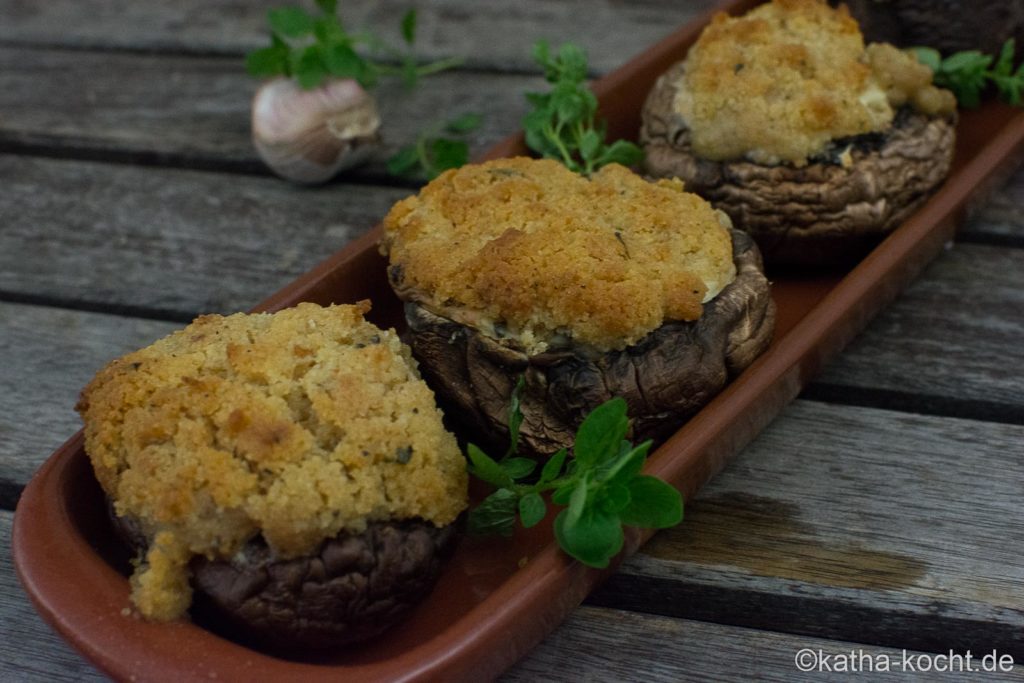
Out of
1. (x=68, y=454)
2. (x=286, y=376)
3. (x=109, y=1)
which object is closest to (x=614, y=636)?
(x=286, y=376)

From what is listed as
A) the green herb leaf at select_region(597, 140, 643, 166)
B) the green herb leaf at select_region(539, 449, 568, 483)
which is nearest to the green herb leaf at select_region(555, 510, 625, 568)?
the green herb leaf at select_region(539, 449, 568, 483)

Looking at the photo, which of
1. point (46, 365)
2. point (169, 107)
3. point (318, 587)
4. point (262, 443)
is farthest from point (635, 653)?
point (169, 107)

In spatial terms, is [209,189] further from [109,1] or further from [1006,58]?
[1006,58]

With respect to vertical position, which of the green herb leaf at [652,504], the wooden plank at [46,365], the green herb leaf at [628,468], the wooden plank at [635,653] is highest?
the green herb leaf at [628,468]

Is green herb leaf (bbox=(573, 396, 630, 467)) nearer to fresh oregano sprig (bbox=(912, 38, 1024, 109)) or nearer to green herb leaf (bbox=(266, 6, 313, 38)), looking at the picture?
fresh oregano sprig (bbox=(912, 38, 1024, 109))

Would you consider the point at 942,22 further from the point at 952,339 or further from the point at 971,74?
the point at 952,339

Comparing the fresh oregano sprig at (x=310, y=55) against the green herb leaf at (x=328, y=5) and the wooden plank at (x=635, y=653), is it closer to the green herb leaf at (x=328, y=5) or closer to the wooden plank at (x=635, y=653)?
the green herb leaf at (x=328, y=5)

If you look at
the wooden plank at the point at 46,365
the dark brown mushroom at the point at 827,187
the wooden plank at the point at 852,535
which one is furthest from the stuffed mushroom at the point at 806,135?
the wooden plank at the point at 46,365
